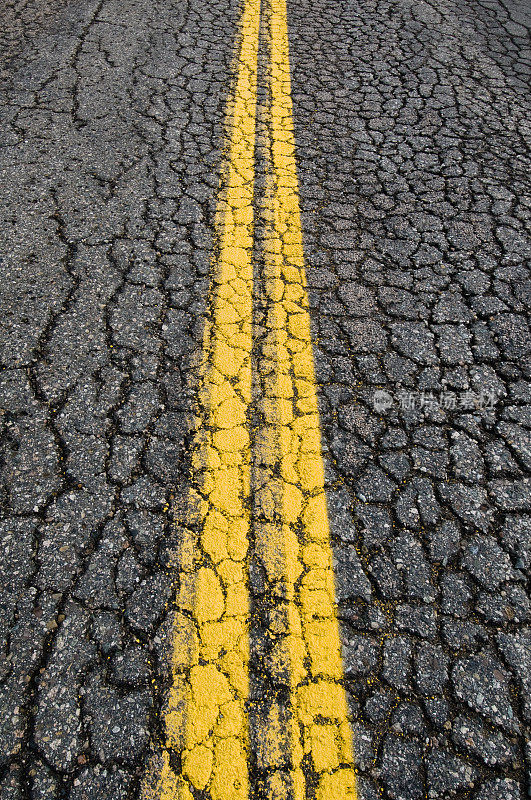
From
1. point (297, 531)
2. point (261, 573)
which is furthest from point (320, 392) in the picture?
point (261, 573)

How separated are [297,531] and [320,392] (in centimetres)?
66

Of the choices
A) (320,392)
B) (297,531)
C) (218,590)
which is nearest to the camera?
(218,590)

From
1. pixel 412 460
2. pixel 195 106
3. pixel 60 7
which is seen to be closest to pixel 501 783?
pixel 412 460

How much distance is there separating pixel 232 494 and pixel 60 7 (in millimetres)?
5153

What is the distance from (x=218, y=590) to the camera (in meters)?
1.75

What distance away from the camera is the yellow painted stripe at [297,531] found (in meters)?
1.49

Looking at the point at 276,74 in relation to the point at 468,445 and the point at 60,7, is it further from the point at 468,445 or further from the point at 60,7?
the point at 468,445

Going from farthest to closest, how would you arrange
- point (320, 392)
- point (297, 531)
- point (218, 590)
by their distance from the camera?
point (320, 392), point (297, 531), point (218, 590)

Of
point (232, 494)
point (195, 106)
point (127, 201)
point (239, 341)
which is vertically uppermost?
point (195, 106)

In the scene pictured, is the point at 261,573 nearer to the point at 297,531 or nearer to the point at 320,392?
the point at 297,531

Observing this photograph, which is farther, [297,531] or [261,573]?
[297,531]

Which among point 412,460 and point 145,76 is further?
point 145,76

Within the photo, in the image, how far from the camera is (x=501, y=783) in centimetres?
144

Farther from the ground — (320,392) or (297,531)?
(320,392)
